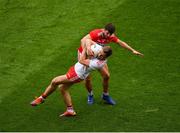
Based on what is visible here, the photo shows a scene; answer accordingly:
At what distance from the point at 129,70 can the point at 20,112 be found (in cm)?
322

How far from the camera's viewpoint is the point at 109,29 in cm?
983

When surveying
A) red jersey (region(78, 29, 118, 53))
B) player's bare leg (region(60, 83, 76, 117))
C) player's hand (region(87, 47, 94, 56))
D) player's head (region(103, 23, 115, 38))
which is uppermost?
player's head (region(103, 23, 115, 38))

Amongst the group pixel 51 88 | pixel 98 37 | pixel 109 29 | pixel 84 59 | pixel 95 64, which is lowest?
pixel 51 88

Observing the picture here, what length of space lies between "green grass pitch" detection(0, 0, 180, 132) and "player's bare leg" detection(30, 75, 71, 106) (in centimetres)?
23

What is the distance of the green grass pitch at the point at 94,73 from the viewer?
9938 millimetres

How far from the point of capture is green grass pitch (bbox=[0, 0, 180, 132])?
9.94 metres

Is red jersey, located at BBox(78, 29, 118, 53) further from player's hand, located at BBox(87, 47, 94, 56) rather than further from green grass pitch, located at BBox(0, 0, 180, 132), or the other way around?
green grass pitch, located at BBox(0, 0, 180, 132)

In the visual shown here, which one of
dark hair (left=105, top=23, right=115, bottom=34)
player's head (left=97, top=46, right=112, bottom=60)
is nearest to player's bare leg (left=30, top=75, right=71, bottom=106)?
player's head (left=97, top=46, right=112, bottom=60)

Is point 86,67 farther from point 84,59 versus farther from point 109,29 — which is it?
point 109,29

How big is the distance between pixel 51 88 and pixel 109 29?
1.71 m

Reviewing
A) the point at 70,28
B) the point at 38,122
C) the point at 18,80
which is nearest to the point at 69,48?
the point at 70,28

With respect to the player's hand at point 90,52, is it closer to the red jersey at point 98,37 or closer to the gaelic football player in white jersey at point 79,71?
the gaelic football player in white jersey at point 79,71

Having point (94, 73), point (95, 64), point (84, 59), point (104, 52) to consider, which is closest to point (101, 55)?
point (104, 52)

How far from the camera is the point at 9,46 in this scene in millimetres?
13430
